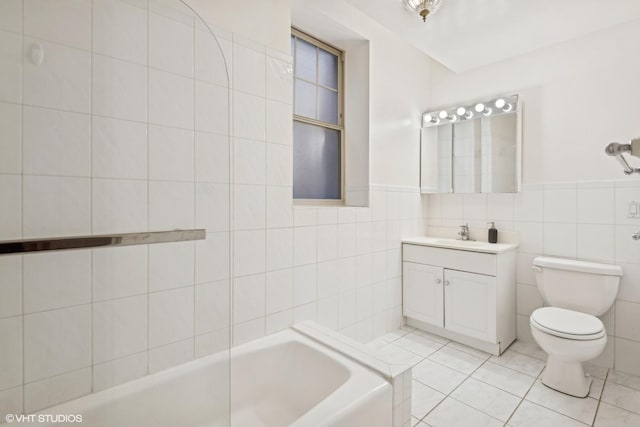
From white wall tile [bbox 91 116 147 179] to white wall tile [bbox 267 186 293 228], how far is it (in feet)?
2.74

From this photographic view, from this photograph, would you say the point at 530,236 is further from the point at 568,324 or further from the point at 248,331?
the point at 248,331

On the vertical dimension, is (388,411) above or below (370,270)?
below

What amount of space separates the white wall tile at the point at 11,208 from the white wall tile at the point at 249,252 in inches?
36.6

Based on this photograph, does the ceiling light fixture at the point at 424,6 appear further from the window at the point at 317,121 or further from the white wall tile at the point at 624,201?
the white wall tile at the point at 624,201

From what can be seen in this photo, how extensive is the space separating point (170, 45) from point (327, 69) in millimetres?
1708

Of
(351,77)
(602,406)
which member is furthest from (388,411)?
(351,77)

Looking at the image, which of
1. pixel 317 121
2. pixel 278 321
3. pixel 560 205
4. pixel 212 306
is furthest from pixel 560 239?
pixel 212 306

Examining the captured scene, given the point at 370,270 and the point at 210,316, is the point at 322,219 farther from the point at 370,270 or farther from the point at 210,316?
the point at 210,316

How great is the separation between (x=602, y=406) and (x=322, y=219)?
75.1 inches

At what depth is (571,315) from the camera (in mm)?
1990

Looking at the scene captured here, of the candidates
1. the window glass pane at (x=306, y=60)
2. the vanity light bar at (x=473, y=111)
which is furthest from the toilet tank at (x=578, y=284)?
the window glass pane at (x=306, y=60)

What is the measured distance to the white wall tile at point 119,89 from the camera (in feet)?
3.04

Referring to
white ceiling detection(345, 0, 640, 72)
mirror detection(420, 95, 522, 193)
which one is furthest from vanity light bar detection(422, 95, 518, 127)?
white ceiling detection(345, 0, 640, 72)

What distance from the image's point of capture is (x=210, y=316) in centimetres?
123
